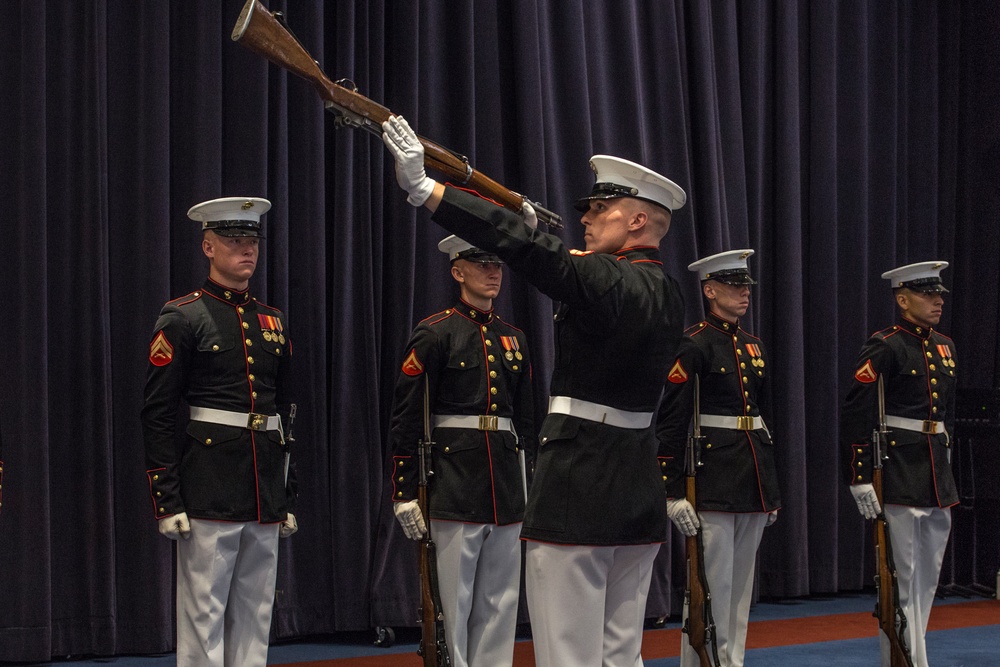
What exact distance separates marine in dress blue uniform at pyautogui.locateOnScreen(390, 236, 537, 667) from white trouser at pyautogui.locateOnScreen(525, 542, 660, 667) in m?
1.46

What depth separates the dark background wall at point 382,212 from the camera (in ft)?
14.7

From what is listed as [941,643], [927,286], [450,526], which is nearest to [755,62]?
[927,286]

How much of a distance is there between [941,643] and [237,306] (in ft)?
11.6

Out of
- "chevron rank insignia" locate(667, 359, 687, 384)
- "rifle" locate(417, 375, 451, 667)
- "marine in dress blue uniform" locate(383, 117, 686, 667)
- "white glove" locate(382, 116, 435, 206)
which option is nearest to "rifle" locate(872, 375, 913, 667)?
"chevron rank insignia" locate(667, 359, 687, 384)

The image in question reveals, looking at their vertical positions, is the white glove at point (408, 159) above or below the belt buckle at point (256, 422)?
above

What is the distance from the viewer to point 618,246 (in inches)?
104

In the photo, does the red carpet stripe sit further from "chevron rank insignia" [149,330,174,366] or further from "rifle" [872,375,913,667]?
"chevron rank insignia" [149,330,174,366]

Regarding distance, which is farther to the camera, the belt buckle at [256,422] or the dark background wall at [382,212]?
the dark background wall at [382,212]

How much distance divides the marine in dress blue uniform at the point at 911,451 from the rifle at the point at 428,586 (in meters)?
1.76

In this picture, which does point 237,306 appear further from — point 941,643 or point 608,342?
point 941,643

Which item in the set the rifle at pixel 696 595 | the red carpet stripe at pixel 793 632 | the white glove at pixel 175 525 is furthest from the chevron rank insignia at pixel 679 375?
the white glove at pixel 175 525

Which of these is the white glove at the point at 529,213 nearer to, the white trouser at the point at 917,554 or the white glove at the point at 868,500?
the white glove at the point at 868,500

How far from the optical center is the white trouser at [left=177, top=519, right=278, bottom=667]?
366 centimetres

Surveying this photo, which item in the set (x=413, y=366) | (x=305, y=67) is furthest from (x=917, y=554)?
(x=305, y=67)
